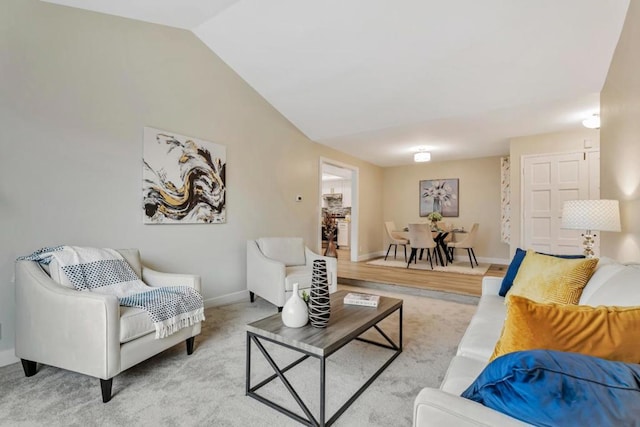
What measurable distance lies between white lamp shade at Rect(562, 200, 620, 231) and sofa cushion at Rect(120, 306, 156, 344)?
10.8 ft

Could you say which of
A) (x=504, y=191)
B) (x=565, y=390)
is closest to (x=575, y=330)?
(x=565, y=390)

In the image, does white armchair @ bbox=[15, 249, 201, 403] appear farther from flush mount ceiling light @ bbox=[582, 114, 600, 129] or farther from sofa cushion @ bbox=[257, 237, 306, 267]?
flush mount ceiling light @ bbox=[582, 114, 600, 129]

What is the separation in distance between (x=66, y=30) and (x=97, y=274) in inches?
77.7

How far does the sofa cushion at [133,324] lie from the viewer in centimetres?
180

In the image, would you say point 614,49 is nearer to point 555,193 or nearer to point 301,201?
point 555,193

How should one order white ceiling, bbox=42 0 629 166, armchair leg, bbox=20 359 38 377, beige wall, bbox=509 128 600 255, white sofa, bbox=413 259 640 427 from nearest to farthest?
white sofa, bbox=413 259 640 427 < armchair leg, bbox=20 359 38 377 < white ceiling, bbox=42 0 629 166 < beige wall, bbox=509 128 600 255

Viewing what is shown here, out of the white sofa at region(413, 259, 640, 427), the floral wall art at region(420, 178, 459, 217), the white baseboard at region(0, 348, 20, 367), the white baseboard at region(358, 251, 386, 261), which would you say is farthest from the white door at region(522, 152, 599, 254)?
the white baseboard at region(0, 348, 20, 367)

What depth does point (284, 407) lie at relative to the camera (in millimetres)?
1672

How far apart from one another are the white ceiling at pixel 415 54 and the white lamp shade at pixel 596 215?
1.37 m

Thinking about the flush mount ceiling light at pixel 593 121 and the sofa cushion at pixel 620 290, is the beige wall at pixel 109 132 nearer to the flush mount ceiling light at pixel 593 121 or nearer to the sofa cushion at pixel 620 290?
the sofa cushion at pixel 620 290

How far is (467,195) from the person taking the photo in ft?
21.9

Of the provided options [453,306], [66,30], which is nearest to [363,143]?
[453,306]

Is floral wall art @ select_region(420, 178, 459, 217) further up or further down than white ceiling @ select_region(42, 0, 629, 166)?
further down

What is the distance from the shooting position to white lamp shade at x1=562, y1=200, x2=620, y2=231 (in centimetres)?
236
